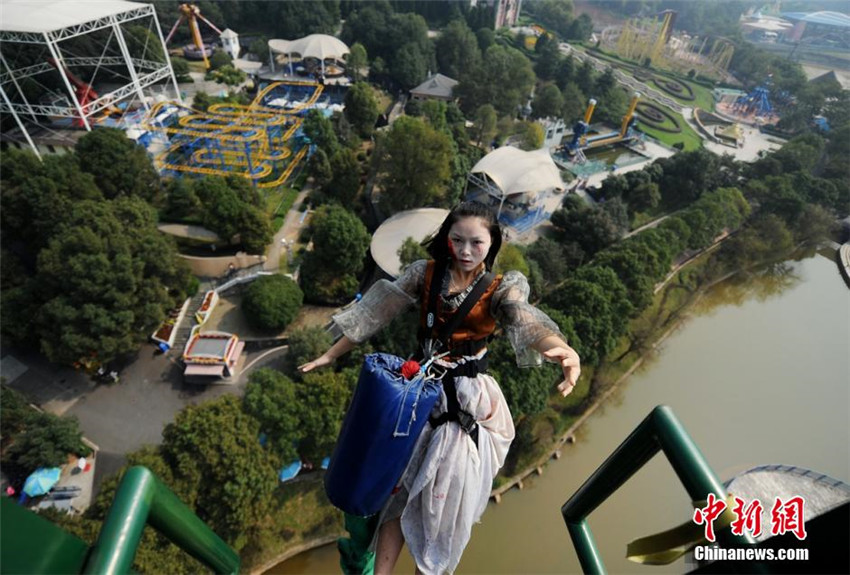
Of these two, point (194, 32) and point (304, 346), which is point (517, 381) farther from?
point (194, 32)

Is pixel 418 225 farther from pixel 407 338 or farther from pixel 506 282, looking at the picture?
pixel 506 282

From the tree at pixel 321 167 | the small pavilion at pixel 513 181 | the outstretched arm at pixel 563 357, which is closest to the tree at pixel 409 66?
the small pavilion at pixel 513 181

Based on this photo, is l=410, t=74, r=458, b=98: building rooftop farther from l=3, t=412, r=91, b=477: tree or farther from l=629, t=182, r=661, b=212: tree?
l=3, t=412, r=91, b=477: tree

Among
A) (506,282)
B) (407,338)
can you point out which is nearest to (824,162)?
(407,338)

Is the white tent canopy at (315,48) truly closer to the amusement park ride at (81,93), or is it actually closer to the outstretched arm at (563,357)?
the amusement park ride at (81,93)

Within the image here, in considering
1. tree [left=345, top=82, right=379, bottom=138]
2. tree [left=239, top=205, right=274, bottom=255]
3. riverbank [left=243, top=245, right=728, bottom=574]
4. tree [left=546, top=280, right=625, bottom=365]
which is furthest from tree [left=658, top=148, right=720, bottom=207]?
tree [left=239, top=205, right=274, bottom=255]
